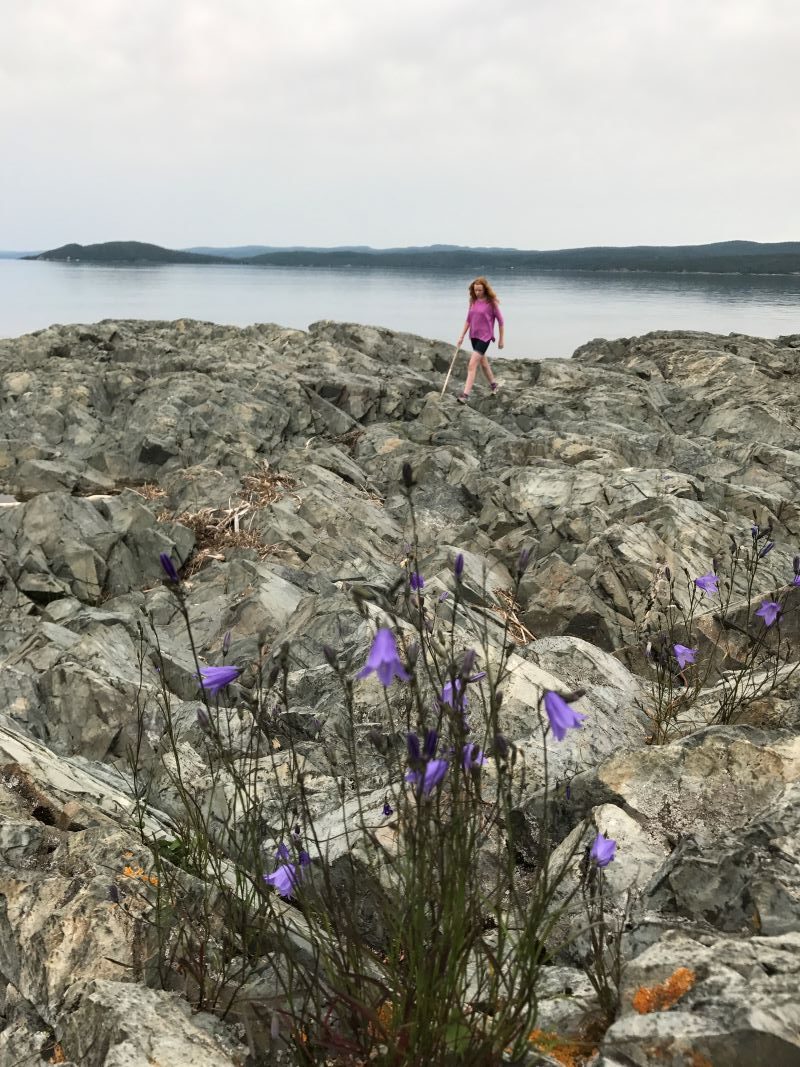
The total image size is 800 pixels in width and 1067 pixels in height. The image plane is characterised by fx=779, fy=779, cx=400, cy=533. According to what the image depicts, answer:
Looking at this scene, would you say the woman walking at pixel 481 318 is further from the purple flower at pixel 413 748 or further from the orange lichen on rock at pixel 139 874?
the purple flower at pixel 413 748

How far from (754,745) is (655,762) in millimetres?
446

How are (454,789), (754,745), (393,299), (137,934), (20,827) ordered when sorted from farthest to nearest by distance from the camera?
(393,299) → (754,745) → (20,827) → (137,934) → (454,789)

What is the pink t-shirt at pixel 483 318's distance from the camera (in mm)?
15492

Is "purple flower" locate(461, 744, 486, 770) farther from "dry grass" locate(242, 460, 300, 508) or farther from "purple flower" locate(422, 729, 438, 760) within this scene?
"dry grass" locate(242, 460, 300, 508)

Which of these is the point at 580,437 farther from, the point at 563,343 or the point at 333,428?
the point at 563,343

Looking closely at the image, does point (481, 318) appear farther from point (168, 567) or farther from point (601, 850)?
point (168, 567)

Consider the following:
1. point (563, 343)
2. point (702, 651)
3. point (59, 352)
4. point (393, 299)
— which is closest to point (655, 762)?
point (702, 651)

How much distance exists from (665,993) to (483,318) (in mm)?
14535

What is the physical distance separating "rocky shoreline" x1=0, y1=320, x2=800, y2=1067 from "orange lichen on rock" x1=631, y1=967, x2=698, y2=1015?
0.01m

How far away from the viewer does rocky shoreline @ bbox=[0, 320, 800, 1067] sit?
245cm

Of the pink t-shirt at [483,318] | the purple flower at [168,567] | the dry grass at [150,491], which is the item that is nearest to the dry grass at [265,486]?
the dry grass at [150,491]

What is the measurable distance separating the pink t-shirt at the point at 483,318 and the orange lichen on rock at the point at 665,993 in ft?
46.8

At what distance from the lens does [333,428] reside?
15.0 metres

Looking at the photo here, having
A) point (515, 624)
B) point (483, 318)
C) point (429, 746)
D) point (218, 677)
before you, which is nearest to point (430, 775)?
point (429, 746)
